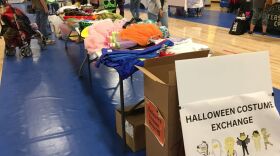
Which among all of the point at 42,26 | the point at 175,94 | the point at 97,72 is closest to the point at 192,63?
the point at 175,94

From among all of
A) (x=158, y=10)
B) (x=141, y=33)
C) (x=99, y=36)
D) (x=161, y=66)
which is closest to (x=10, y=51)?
(x=158, y=10)

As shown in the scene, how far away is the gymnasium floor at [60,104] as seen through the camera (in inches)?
87.8

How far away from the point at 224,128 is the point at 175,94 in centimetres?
31

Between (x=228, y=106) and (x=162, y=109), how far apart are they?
34cm

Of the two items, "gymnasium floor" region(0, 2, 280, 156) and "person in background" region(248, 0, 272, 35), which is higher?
"person in background" region(248, 0, 272, 35)

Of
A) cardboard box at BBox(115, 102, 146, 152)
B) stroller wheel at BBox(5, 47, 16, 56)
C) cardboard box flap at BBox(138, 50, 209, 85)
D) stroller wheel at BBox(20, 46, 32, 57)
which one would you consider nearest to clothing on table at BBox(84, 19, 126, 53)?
cardboard box at BBox(115, 102, 146, 152)

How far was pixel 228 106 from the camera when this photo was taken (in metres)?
1.46

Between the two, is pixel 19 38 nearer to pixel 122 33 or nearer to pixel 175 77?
pixel 122 33

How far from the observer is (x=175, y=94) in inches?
55.8

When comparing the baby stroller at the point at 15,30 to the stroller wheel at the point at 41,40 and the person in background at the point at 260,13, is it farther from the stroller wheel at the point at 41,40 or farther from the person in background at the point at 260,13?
the person in background at the point at 260,13

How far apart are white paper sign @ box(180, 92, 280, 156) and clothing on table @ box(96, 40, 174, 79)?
62cm

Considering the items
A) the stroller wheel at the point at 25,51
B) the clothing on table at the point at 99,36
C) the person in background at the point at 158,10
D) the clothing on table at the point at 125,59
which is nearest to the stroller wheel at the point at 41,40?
the stroller wheel at the point at 25,51

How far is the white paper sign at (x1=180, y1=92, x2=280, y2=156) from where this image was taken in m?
1.39

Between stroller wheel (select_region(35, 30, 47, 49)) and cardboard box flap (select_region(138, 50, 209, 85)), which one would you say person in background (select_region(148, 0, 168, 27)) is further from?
cardboard box flap (select_region(138, 50, 209, 85))
